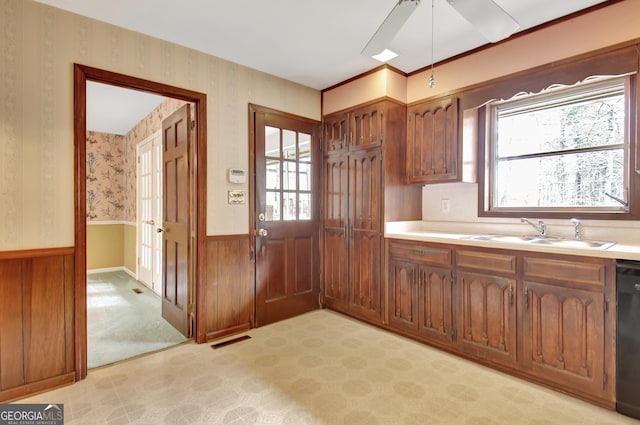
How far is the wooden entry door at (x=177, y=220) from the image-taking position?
2.95m

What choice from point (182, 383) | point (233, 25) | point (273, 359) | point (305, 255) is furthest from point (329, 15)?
point (182, 383)

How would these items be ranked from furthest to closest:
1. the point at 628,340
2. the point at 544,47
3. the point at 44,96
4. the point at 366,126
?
the point at 366,126 < the point at 544,47 < the point at 44,96 < the point at 628,340

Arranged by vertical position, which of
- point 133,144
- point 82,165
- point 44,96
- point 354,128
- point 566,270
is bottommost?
point 566,270

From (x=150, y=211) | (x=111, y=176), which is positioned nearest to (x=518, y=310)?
(x=150, y=211)

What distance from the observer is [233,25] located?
7.88ft

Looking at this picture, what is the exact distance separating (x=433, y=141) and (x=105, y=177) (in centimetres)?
591

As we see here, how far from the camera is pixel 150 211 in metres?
4.58

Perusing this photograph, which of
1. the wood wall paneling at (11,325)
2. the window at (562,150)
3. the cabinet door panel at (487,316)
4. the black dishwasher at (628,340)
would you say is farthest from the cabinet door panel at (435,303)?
the wood wall paneling at (11,325)

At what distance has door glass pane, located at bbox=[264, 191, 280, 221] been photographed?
3293 millimetres

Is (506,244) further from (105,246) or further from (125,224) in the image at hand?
(105,246)

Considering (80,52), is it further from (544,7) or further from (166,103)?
(544,7)

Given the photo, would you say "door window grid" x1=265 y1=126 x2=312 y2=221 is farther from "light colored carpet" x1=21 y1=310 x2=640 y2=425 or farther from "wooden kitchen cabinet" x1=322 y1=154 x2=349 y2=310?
"light colored carpet" x1=21 y1=310 x2=640 y2=425

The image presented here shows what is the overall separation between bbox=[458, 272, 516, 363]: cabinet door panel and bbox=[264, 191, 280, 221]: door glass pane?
1.90 meters

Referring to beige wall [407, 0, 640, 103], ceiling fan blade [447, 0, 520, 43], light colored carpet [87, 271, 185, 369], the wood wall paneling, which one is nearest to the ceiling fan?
ceiling fan blade [447, 0, 520, 43]
